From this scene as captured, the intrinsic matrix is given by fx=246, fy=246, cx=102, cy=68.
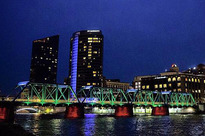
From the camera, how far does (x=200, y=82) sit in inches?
7303

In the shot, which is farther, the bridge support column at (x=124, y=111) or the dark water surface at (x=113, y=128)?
the bridge support column at (x=124, y=111)

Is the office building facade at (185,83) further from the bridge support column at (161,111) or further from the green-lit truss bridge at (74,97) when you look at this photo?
the bridge support column at (161,111)

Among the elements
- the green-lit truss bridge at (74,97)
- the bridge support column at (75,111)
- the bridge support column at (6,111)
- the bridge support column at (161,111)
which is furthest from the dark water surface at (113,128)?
the bridge support column at (161,111)

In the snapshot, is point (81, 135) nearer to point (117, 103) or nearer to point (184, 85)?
point (117, 103)

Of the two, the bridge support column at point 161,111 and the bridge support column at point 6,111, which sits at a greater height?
the bridge support column at point 6,111

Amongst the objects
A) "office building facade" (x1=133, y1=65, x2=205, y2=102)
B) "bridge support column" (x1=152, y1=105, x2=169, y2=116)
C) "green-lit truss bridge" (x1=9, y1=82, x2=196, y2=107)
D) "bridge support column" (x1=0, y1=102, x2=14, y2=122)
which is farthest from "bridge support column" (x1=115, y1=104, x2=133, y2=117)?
"office building facade" (x1=133, y1=65, x2=205, y2=102)

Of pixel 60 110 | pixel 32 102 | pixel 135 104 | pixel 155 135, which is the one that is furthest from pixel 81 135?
pixel 60 110

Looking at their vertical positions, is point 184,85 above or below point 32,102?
above

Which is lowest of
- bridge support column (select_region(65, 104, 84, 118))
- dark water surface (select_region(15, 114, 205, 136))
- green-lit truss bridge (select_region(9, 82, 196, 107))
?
dark water surface (select_region(15, 114, 205, 136))

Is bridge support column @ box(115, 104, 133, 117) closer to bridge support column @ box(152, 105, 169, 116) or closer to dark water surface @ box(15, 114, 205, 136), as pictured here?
bridge support column @ box(152, 105, 169, 116)

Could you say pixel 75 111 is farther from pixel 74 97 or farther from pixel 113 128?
pixel 113 128

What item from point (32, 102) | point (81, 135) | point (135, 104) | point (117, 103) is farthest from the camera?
point (135, 104)

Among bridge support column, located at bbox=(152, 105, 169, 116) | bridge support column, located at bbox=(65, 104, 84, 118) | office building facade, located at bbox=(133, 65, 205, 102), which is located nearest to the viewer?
bridge support column, located at bbox=(65, 104, 84, 118)

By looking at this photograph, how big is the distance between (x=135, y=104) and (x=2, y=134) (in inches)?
3704
